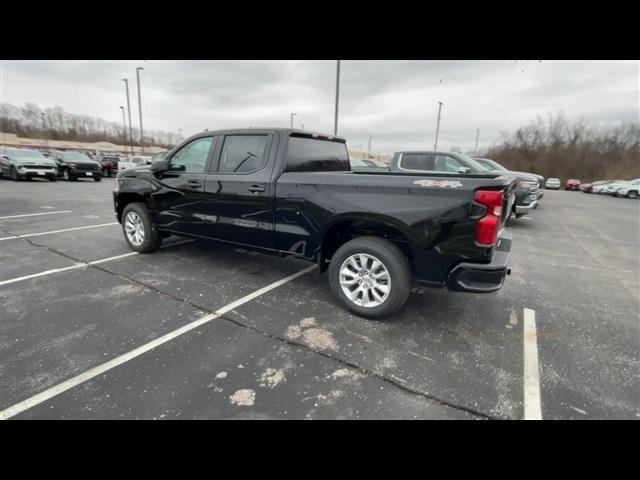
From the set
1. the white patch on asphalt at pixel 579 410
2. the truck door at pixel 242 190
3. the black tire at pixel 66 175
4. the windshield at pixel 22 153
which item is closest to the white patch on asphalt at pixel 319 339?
the truck door at pixel 242 190

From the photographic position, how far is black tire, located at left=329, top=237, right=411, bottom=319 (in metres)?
3.22

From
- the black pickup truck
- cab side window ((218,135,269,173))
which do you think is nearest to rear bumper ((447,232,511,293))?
the black pickup truck

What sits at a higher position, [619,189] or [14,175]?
[619,189]

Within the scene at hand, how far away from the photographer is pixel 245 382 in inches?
95.7

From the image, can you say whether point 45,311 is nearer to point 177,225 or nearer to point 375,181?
point 177,225

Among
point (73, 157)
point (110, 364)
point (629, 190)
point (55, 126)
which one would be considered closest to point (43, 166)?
point (73, 157)

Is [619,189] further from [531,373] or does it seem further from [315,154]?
[531,373]

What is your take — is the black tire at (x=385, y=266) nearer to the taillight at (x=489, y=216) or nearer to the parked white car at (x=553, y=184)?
the taillight at (x=489, y=216)

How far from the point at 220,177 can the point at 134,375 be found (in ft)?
8.44

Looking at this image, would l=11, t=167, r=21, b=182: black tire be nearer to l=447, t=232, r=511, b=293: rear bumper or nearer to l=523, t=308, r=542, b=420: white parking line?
l=447, t=232, r=511, b=293: rear bumper

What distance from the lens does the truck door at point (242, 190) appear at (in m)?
3.95

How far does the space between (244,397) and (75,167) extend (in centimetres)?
2134

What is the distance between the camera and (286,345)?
2934 mm
